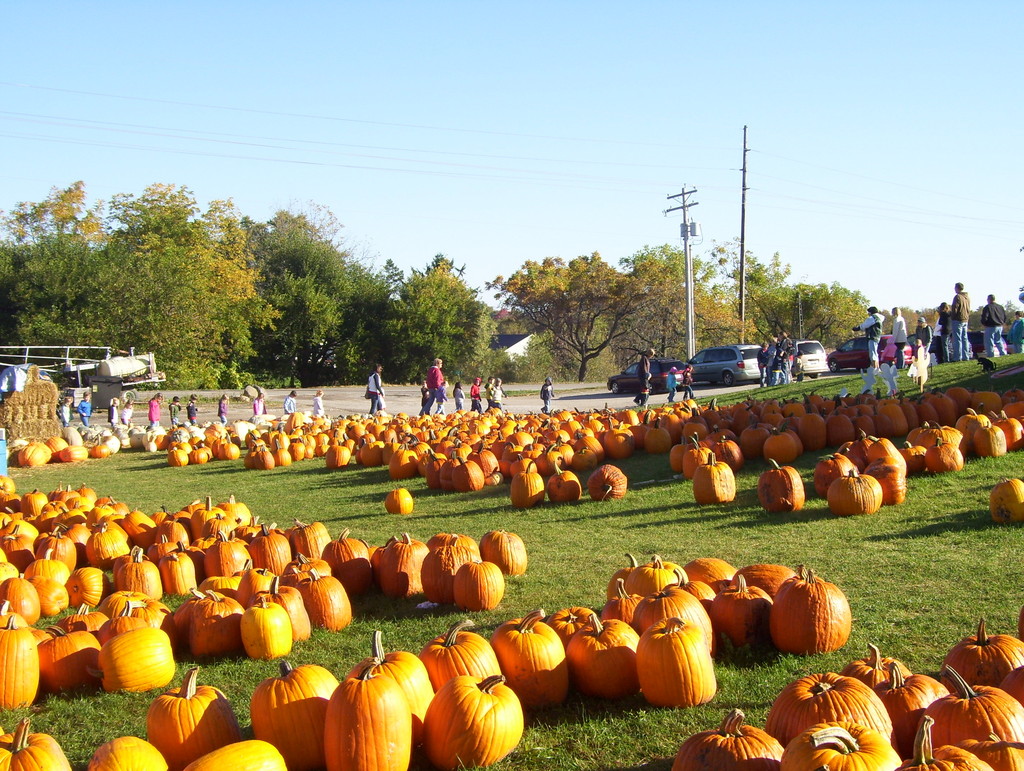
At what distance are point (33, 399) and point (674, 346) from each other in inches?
1763

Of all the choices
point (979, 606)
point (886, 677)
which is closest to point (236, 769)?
point (886, 677)

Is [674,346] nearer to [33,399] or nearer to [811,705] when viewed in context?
[33,399]

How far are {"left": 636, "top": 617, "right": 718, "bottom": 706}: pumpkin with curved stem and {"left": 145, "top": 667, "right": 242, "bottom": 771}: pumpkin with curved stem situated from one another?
1.88 meters

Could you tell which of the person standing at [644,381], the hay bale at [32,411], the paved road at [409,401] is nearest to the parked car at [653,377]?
the paved road at [409,401]

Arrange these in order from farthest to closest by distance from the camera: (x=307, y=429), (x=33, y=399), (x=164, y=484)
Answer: (x=33, y=399) → (x=307, y=429) → (x=164, y=484)

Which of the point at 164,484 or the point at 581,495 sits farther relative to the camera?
the point at 164,484

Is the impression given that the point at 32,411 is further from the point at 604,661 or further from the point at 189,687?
the point at 604,661

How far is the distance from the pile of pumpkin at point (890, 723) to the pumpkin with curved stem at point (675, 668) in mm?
675

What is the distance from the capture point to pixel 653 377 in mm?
34344

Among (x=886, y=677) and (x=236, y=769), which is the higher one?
(x=886, y=677)

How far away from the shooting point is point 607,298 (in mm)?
57375

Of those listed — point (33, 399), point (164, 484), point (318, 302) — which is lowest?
point (164, 484)

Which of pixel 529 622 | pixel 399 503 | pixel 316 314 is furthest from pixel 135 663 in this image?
pixel 316 314

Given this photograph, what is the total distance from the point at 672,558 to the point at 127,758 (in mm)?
4639
